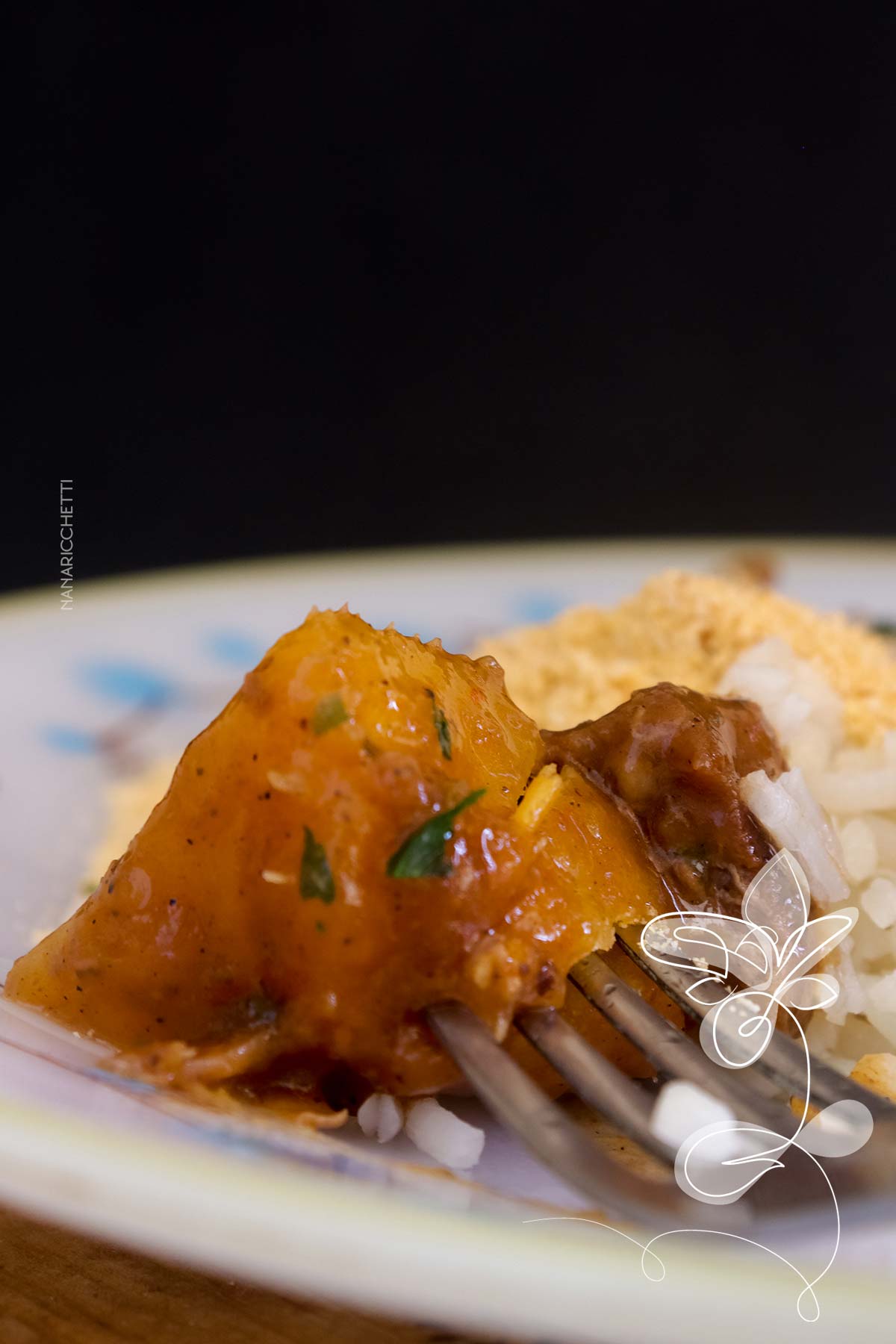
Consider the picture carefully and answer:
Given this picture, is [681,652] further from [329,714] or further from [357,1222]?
[357,1222]

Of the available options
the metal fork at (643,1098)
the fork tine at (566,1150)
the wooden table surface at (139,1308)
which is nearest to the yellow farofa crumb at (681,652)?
the metal fork at (643,1098)

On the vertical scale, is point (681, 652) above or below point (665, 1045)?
above

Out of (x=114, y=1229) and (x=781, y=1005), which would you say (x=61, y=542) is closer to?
(x=781, y=1005)
